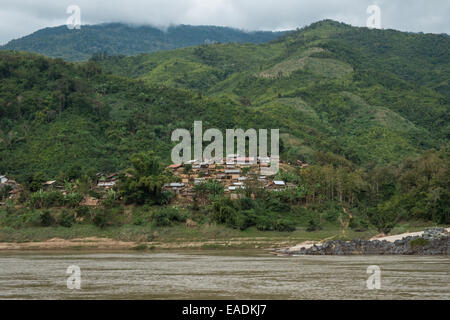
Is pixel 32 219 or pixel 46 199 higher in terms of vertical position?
pixel 46 199

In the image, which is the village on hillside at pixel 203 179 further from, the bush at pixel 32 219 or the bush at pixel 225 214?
the bush at pixel 225 214

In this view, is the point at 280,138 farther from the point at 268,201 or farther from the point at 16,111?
the point at 16,111

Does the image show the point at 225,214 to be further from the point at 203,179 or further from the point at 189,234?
the point at 203,179

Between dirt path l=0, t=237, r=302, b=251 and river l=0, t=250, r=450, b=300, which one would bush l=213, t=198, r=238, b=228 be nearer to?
dirt path l=0, t=237, r=302, b=251

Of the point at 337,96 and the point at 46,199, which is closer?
the point at 46,199

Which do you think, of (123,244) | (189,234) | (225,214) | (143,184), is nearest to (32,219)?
(123,244)

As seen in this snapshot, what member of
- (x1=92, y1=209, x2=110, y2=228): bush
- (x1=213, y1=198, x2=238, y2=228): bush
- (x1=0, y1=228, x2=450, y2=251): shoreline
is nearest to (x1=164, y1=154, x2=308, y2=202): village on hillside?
(x1=213, y1=198, x2=238, y2=228): bush

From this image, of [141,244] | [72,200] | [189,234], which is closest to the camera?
[141,244]
